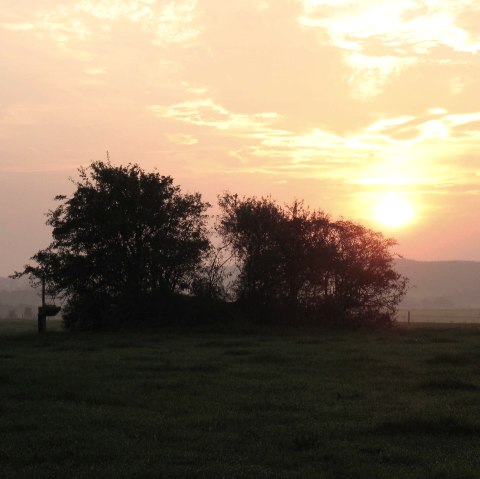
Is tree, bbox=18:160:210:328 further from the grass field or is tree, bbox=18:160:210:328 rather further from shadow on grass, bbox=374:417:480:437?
shadow on grass, bbox=374:417:480:437

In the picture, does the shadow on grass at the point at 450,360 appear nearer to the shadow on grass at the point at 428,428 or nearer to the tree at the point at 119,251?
the shadow on grass at the point at 428,428

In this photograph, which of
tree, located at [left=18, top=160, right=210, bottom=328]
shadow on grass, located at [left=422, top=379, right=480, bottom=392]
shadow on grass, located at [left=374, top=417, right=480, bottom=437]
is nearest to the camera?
shadow on grass, located at [left=374, top=417, right=480, bottom=437]

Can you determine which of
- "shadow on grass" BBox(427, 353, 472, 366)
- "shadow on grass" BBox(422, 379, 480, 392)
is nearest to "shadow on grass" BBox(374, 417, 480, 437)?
"shadow on grass" BBox(422, 379, 480, 392)

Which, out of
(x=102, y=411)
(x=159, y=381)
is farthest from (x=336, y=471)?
(x=159, y=381)

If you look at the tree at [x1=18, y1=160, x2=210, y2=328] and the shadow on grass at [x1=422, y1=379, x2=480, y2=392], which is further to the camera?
the tree at [x1=18, y1=160, x2=210, y2=328]

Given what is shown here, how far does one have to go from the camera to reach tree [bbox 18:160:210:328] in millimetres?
49750

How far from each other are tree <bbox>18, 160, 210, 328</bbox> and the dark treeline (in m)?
0.08

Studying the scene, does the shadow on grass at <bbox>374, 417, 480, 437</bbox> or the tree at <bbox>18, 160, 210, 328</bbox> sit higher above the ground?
the tree at <bbox>18, 160, 210, 328</bbox>

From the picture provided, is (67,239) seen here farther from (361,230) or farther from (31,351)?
(361,230)

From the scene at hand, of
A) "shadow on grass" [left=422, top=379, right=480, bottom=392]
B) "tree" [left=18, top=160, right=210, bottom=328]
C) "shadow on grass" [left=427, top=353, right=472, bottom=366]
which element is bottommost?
"shadow on grass" [left=422, top=379, right=480, bottom=392]

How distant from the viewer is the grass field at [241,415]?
11734 millimetres

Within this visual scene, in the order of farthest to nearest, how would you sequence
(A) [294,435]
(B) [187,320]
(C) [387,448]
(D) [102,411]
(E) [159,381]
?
(B) [187,320] → (E) [159,381] → (D) [102,411] → (A) [294,435] → (C) [387,448]

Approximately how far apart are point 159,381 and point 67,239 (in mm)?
31244

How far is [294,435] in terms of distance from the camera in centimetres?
1396
